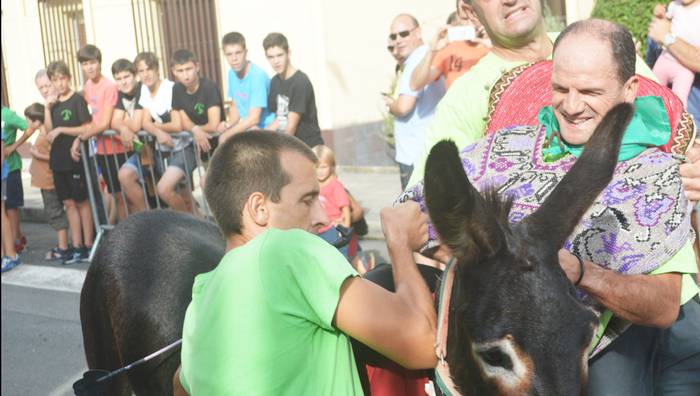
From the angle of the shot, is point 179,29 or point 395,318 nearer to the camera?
point 395,318

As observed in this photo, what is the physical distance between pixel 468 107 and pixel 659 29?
3.43m

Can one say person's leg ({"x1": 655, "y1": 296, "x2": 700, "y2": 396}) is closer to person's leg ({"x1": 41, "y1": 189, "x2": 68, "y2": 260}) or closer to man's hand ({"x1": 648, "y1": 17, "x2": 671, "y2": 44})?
man's hand ({"x1": 648, "y1": 17, "x2": 671, "y2": 44})

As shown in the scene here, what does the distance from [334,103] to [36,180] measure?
4811 millimetres

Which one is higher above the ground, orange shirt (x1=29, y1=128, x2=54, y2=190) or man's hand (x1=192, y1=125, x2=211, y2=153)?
man's hand (x1=192, y1=125, x2=211, y2=153)

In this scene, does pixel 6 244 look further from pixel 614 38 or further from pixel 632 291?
pixel 632 291

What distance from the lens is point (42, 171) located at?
1066 cm

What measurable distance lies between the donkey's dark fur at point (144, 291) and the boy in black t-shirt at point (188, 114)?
14.5 ft

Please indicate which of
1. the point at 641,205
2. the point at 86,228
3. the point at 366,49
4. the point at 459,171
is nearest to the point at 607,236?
the point at 641,205

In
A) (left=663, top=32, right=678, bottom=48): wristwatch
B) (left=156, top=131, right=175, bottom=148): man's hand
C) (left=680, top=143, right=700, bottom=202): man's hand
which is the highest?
(left=663, top=32, right=678, bottom=48): wristwatch

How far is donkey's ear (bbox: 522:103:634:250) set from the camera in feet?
6.99

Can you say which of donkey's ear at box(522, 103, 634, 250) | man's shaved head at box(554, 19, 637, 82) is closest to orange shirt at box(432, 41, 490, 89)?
man's shaved head at box(554, 19, 637, 82)

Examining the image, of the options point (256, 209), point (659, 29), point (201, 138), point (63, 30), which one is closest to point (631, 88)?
point (256, 209)

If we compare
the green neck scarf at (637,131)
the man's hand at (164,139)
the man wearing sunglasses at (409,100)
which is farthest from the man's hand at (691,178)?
the man's hand at (164,139)

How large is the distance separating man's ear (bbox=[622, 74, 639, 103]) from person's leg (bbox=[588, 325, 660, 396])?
66cm
